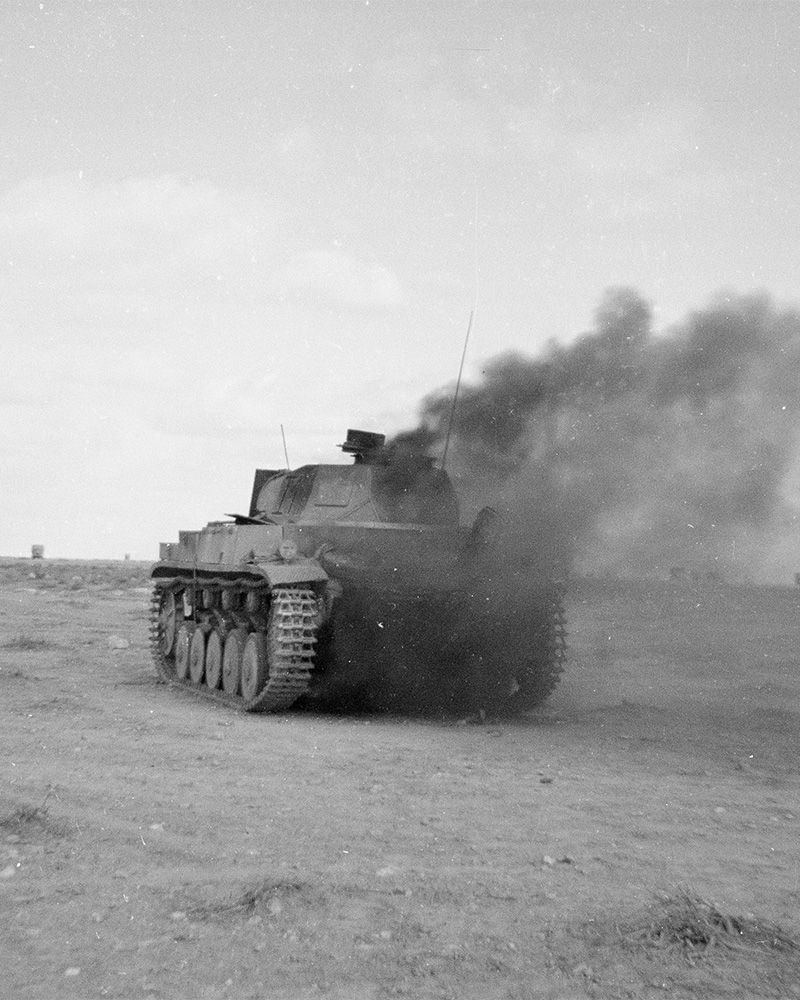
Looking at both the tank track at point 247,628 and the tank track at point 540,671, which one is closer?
the tank track at point 247,628

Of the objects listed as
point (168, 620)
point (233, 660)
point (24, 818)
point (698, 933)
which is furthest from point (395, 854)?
point (168, 620)

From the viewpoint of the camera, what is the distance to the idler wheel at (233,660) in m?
13.9

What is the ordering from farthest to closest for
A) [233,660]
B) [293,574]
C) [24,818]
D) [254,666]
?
[233,660]
[254,666]
[293,574]
[24,818]

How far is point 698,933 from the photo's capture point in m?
4.80

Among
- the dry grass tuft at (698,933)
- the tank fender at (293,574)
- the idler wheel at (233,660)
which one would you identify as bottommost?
the dry grass tuft at (698,933)

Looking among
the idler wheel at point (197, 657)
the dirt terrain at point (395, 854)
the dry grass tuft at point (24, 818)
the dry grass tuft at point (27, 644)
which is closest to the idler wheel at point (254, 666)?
the dirt terrain at point (395, 854)

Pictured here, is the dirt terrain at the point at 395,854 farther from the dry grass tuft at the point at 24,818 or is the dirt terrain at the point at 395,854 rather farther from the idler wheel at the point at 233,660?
the idler wheel at the point at 233,660

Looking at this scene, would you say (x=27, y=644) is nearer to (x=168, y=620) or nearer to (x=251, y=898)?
(x=168, y=620)

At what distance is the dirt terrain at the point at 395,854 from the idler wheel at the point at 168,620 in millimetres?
4111

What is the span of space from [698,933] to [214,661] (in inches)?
419

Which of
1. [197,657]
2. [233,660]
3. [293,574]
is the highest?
[293,574]

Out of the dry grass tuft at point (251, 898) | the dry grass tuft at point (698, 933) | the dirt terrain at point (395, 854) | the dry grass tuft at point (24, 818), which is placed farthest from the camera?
the dry grass tuft at point (24, 818)

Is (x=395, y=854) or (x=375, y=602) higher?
(x=375, y=602)

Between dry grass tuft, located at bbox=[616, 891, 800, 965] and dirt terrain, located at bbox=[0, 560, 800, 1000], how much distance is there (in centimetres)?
1
